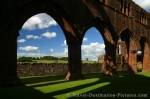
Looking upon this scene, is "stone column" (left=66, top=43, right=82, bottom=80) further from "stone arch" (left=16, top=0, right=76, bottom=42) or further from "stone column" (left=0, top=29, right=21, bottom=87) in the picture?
"stone column" (left=0, top=29, right=21, bottom=87)

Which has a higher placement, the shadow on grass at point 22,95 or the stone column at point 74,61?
the stone column at point 74,61

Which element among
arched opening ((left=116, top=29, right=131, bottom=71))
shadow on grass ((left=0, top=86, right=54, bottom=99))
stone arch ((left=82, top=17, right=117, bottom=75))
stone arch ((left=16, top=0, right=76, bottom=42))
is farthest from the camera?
arched opening ((left=116, top=29, right=131, bottom=71))

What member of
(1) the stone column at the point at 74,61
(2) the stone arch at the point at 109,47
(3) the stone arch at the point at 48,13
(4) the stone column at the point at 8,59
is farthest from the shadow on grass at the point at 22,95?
(2) the stone arch at the point at 109,47

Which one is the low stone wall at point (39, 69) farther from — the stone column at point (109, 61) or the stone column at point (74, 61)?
the stone column at point (74, 61)

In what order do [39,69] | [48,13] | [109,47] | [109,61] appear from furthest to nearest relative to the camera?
1. [39,69]
2. [109,61]
3. [109,47]
4. [48,13]

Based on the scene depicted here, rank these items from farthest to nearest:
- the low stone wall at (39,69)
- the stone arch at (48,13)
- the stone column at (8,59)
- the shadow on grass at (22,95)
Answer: the low stone wall at (39,69) < the stone arch at (48,13) < the stone column at (8,59) < the shadow on grass at (22,95)

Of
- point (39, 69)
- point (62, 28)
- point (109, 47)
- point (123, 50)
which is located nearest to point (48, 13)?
point (62, 28)

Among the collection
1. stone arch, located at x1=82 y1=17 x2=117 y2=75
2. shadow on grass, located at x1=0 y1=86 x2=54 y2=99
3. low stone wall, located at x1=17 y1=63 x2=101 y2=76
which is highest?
stone arch, located at x1=82 y1=17 x2=117 y2=75

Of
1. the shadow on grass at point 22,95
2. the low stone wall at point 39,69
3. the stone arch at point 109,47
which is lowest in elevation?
the shadow on grass at point 22,95

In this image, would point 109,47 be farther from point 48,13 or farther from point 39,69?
point 48,13

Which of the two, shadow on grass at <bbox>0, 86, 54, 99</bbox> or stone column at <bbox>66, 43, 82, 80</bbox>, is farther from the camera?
stone column at <bbox>66, 43, 82, 80</bbox>

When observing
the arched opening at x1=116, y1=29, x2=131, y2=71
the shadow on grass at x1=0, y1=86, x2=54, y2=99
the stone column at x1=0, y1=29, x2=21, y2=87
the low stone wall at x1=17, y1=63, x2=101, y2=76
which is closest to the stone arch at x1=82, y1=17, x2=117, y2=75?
the arched opening at x1=116, y1=29, x2=131, y2=71

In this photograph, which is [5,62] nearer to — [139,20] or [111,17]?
[111,17]

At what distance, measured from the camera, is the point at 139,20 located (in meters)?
31.5
